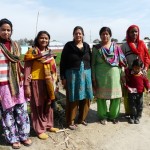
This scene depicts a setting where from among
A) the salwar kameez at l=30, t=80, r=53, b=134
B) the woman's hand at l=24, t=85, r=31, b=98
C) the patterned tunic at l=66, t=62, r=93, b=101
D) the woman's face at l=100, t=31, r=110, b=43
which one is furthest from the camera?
the woman's face at l=100, t=31, r=110, b=43

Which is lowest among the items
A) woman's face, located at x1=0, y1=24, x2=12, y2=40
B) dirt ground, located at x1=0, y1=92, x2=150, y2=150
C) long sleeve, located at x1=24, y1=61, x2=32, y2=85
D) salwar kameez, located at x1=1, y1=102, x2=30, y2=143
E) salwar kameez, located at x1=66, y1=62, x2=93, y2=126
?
dirt ground, located at x1=0, y1=92, x2=150, y2=150

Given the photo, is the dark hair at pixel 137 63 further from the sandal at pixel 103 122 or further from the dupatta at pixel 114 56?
the sandal at pixel 103 122

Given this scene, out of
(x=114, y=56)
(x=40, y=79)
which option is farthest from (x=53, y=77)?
(x=114, y=56)

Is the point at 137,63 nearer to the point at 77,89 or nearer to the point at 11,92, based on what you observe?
the point at 77,89

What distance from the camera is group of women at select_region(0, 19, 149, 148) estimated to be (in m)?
4.27

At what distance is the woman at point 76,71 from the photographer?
4.98 m

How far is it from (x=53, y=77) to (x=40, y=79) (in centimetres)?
25

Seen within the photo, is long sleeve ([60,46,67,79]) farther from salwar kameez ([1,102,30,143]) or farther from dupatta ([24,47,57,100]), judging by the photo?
salwar kameez ([1,102,30,143])

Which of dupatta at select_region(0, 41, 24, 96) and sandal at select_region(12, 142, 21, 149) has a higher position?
dupatta at select_region(0, 41, 24, 96)

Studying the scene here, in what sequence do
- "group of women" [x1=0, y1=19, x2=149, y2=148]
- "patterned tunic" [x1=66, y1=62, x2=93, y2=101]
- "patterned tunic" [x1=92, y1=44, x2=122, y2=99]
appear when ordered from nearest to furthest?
"group of women" [x1=0, y1=19, x2=149, y2=148], "patterned tunic" [x1=66, y1=62, x2=93, y2=101], "patterned tunic" [x1=92, y1=44, x2=122, y2=99]

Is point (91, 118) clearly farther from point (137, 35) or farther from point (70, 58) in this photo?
point (137, 35)

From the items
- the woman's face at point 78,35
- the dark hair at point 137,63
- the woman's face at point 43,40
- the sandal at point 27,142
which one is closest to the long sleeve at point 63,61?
the woman's face at point 78,35

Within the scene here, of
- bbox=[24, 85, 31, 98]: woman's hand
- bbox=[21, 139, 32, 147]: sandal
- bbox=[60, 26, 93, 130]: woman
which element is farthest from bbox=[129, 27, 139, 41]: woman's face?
bbox=[21, 139, 32, 147]: sandal

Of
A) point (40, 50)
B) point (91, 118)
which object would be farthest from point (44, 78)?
point (91, 118)
